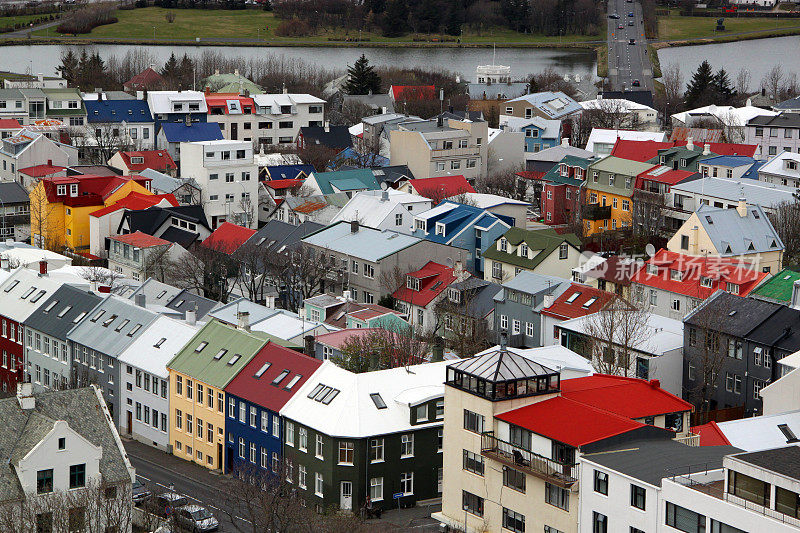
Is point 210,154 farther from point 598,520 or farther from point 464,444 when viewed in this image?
point 598,520

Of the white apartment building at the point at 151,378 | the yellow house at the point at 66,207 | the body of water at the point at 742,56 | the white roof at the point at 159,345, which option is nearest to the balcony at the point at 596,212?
the yellow house at the point at 66,207

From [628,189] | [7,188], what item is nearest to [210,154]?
[7,188]

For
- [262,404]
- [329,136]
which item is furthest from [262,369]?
[329,136]

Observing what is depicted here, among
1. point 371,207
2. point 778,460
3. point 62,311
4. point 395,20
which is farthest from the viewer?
point 395,20

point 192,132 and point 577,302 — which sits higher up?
point 192,132

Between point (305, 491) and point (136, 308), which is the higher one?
point (136, 308)

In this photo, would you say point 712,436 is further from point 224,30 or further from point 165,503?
point 224,30
